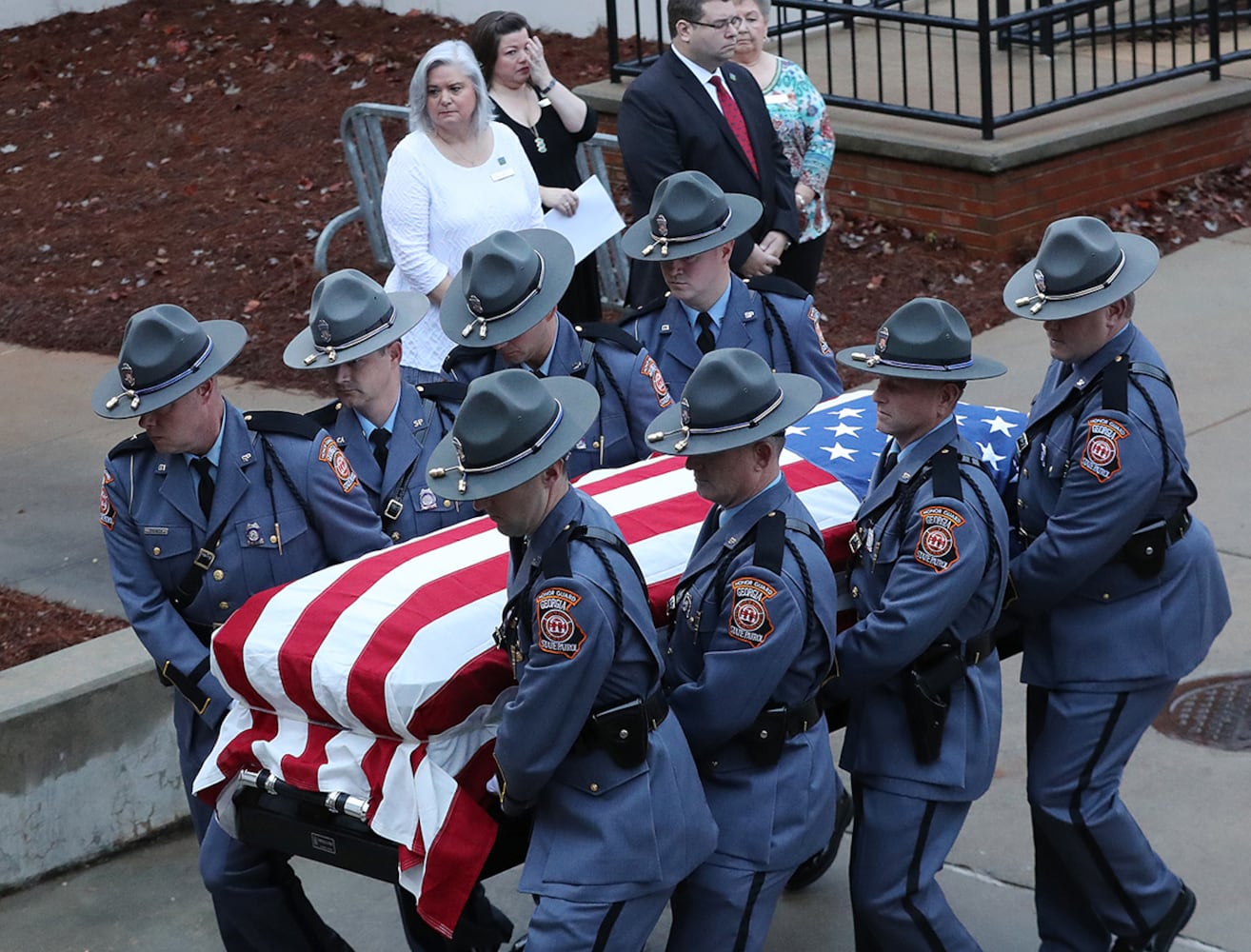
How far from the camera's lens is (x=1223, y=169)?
427 inches

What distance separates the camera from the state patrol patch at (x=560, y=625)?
→ 11.6 feet

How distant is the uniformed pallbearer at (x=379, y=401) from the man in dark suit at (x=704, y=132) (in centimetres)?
195

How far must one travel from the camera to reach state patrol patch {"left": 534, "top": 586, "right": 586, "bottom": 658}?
3537mm

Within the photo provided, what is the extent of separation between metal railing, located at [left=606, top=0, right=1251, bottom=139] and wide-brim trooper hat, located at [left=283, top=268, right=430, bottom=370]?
552 centimetres

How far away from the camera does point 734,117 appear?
6797 mm

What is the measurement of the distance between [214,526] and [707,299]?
1.61 meters

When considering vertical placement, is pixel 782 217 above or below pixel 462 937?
above

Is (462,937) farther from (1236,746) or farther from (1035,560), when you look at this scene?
(1236,746)

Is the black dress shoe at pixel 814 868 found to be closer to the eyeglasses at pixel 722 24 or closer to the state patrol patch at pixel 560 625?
the state patrol patch at pixel 560 625

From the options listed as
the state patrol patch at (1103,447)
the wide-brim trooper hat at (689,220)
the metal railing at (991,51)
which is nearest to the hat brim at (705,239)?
the wide-brim trooper hat at (689,220)

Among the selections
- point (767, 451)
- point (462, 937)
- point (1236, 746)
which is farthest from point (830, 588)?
point (1236, 746)

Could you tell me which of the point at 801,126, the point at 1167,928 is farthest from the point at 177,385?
the point at 801,126

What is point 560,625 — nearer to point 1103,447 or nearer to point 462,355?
point 1103,447

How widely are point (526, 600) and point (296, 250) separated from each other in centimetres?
767
